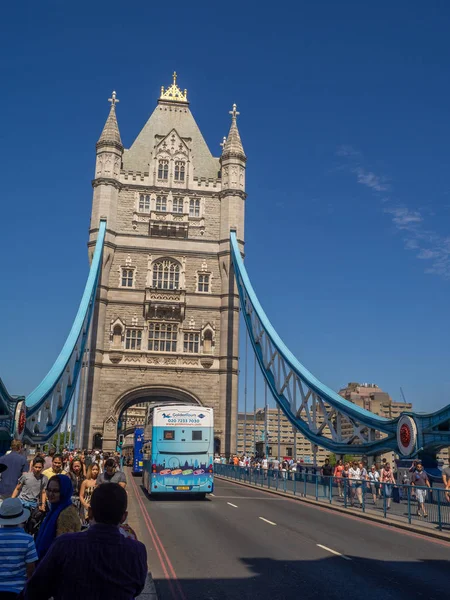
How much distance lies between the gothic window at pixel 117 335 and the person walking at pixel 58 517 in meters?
38.6

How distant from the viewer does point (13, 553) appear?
4.34 meters

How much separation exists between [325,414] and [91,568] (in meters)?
30.1

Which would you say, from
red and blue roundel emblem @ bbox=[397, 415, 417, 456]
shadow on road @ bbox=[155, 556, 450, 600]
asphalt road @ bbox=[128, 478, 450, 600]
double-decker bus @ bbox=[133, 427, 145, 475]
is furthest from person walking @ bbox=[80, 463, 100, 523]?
double-decker bus @ bbox=[133, 427, 145, 475]

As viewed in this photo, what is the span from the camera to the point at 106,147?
1877 inches

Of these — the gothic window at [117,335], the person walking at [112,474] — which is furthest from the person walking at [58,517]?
the gothic window at [117,335]

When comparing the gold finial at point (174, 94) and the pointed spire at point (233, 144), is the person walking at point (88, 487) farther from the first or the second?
the gold finial at point (174, 94)

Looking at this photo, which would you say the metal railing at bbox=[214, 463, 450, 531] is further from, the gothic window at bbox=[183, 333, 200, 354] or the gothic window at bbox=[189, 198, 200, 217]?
the gothic window at bbox=[189, 198, 200, 217]

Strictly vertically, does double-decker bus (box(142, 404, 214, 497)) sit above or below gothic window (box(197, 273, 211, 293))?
below

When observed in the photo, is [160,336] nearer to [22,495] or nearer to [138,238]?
[138,238]

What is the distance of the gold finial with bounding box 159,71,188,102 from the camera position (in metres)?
53.0

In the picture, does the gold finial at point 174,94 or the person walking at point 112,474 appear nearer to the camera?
the person walking at point 112,474

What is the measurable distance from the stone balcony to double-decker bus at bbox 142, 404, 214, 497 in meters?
22.9

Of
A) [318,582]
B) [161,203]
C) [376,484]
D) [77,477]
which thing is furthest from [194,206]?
[318,582]

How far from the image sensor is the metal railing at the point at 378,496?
48.8ft
